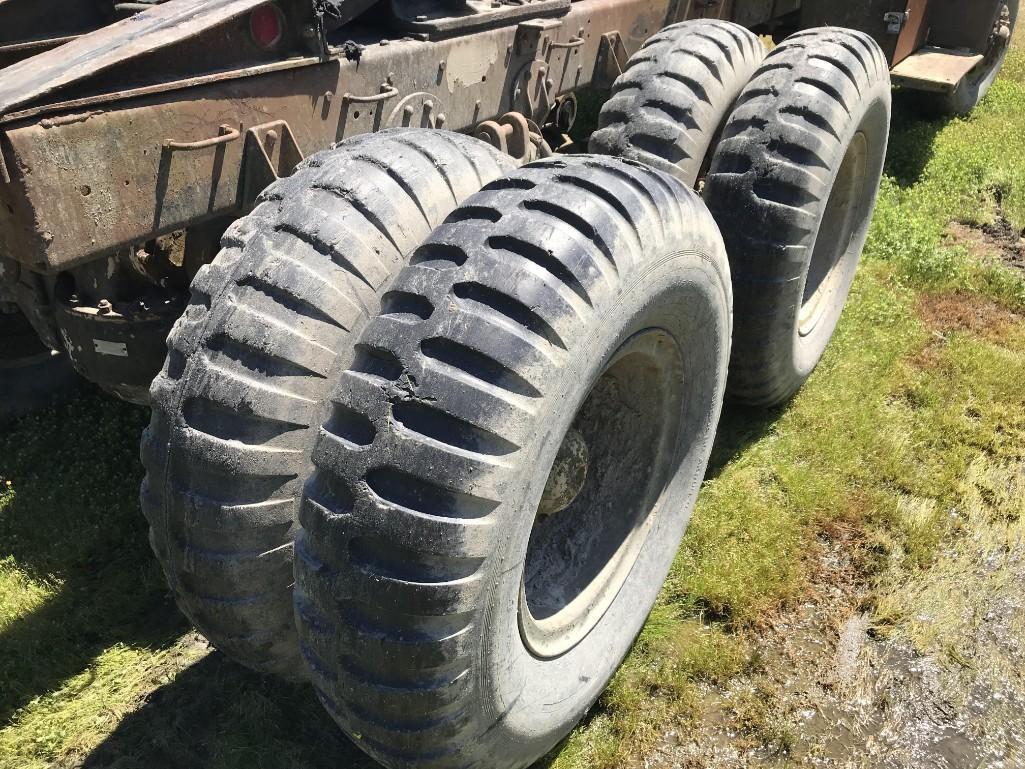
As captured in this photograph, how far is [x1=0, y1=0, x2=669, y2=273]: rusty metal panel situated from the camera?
2.12 meters

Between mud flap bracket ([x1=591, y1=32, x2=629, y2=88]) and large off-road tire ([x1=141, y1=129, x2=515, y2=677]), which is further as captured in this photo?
mud flap bracket ([x1=591, y1=32, x2=629, y2=88])

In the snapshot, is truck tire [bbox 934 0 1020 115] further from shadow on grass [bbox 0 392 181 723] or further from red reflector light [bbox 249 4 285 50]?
shadow on grass [bbox 0 392 181 723]

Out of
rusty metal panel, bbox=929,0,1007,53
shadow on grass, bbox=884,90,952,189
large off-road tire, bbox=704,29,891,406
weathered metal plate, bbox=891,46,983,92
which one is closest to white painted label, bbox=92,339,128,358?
large off-road tire, bbox=704,29,891,406

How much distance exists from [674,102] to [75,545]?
265cm

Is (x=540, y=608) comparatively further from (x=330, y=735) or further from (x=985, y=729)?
(x=985, y=729)

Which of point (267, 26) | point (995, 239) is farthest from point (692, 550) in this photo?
point (995, 239)

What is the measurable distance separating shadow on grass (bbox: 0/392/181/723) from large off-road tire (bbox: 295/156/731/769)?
4.70 feet

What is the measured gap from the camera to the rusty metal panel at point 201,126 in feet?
6.96

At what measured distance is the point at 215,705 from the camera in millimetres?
2697

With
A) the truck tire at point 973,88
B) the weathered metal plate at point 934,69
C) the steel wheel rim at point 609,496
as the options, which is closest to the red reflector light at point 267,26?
the steel wheel rim at point 609,496

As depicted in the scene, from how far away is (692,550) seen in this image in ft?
10.6

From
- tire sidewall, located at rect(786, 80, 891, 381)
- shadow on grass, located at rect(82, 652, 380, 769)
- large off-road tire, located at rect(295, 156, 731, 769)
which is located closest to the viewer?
large off-road tire, located at rect(295, 156, 731, 769)

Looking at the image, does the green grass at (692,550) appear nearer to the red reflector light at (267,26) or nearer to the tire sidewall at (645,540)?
the tire sidewall at (645,540)

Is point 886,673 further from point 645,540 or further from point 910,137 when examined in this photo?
point 910,137
